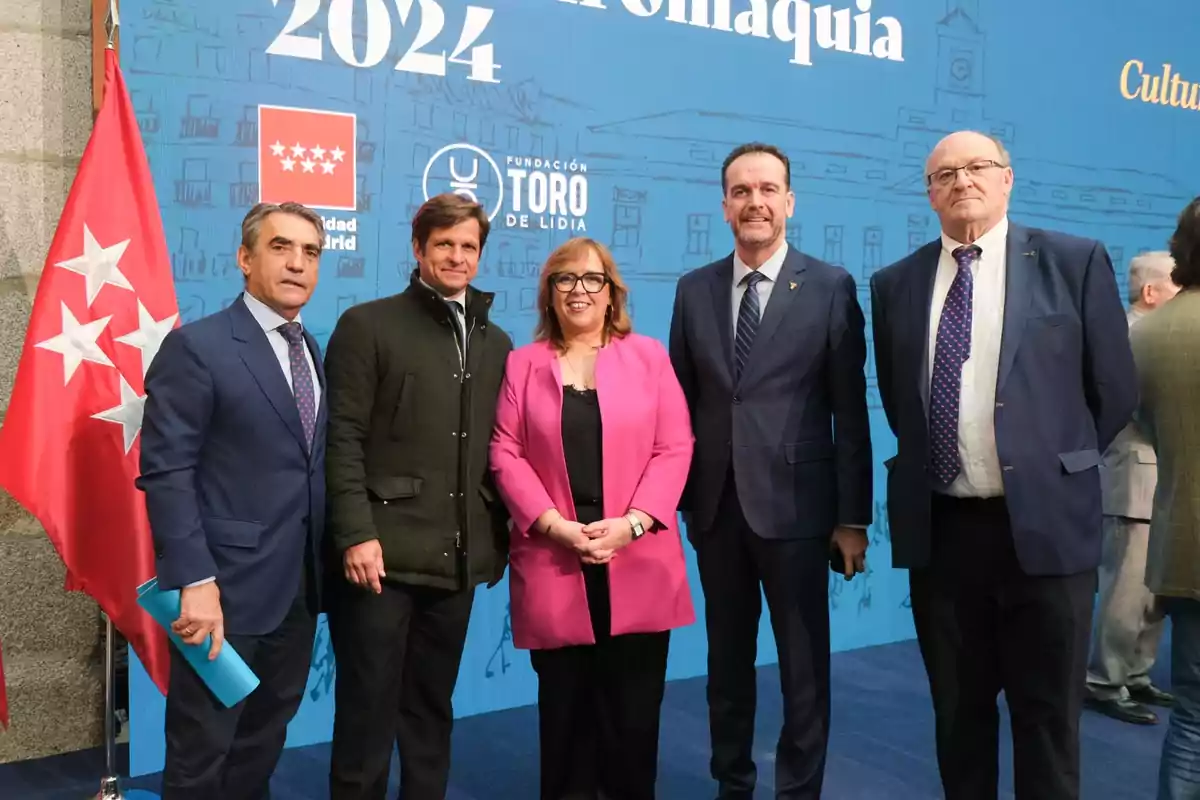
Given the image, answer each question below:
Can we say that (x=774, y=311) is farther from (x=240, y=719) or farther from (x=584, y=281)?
(x=240, y=719)

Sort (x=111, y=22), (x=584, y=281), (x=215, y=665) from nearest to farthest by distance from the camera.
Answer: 1. (x=215, y=665)
2. (x=584, y=281)
3. (x=111, y=22)

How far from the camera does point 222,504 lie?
192 cm

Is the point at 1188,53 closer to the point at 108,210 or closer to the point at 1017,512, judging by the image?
the point at 1017,512

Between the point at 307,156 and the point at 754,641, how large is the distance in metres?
1.90

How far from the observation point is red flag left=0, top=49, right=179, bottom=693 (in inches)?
93.9

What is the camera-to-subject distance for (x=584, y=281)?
218 cm

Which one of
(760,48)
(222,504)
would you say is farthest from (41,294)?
(760,48)

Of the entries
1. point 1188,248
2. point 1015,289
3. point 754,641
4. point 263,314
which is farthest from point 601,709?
point 1188,248

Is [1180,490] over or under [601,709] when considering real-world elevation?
over

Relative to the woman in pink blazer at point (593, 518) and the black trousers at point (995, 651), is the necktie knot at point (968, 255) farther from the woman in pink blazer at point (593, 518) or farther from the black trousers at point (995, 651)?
the woman in pink blazer at point (593, 518)

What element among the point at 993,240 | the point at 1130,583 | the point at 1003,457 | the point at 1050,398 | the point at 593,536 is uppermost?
the point at 993,240

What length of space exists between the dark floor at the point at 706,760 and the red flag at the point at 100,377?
60 cm

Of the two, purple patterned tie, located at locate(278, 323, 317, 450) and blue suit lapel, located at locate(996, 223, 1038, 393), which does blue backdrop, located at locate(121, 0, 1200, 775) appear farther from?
blue suit lapel, located at locate(996, 223, 1038, 393)

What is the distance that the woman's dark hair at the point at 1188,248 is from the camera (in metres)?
2.05
